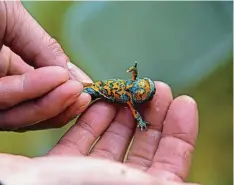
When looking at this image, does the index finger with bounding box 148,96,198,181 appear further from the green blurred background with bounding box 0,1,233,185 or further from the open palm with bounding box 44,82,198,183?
the green blurred background with bounding box 0,1,233,185

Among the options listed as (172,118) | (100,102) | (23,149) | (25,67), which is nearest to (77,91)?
(100,102)

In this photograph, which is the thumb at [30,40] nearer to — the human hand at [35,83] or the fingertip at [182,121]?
the human hand at [35,83]

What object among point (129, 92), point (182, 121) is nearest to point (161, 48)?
point (129, 92)

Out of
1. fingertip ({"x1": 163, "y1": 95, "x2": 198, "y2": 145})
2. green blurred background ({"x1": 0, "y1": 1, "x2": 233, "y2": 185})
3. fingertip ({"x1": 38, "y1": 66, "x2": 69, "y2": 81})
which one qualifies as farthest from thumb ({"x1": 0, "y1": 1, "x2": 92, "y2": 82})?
green blurred background ({"x1": 0, "y1": 1, "x2": 233, "y2": 185})

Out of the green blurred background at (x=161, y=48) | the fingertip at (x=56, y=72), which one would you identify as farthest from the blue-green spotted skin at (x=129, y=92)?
the green blurred background at (x=161, y=48)

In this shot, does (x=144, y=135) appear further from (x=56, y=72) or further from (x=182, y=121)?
(x=56, y=72)

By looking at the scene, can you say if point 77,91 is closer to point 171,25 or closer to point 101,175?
point 101,175
